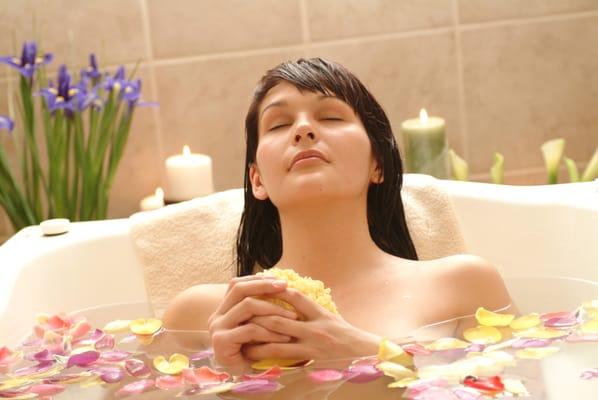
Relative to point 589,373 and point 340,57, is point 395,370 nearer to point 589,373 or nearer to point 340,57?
point 589,373

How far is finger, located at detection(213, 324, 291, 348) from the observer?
1493 mm

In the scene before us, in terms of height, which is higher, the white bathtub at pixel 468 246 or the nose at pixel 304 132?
the nose at pixel 304 132

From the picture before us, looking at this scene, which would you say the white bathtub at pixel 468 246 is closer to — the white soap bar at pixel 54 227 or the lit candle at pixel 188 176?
the white soap bar at pixel 54 227

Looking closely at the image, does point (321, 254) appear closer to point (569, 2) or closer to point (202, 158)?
point (202, 158)

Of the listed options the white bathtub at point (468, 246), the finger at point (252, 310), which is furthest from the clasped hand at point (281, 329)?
the white bathtub at point (468, 246)

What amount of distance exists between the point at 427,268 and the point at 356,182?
0.60 ft

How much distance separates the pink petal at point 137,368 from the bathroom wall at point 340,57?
1.39m

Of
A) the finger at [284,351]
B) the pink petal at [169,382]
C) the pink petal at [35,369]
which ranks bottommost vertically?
the pink petal at [35,369]

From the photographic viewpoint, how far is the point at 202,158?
2689 millimetres

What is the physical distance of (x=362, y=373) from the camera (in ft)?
4.68

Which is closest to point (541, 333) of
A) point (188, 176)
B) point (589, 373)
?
point (589, 373)

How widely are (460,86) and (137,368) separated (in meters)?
1.66

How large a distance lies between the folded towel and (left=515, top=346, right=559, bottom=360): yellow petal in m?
0.47

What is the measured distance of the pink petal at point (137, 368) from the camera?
1.54 m
